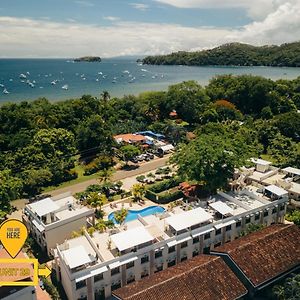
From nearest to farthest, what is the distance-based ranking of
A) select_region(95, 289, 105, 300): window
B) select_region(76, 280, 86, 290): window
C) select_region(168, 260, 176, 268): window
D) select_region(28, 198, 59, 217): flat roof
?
select_region(76, 280, 86, 290): window, select_region(95, 289, 105, 300): window, select_region(168, 260, 176, 268): window, select_region(28, 198, 59, 217): flat roof

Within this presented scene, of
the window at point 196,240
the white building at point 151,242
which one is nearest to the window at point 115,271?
the white building at point 151,242

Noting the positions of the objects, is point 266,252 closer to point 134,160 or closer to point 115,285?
point 115,285

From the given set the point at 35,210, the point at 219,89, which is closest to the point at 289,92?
the point at 219,89

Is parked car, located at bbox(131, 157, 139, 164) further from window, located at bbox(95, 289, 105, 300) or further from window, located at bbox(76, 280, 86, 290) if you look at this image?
window, located at bbox(76, 280, 86, 290)

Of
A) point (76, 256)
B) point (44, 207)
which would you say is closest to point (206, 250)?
point (76, 256)

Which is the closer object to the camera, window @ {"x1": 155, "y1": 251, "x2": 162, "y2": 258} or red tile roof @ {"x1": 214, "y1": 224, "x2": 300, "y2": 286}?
red tile roof @ {"x1": 214, "y1": 224, "x2": 300, "y2": 286}

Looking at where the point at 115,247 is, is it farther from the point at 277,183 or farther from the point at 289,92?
the point at 289,92

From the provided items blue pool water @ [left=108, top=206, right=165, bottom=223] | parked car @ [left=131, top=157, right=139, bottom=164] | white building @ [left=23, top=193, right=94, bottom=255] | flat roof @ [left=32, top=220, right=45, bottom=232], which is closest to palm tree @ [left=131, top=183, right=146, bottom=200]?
blue pool water @ [left=108, top=206, right=165, bottom=223]

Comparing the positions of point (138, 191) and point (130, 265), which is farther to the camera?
point (138, 191)
